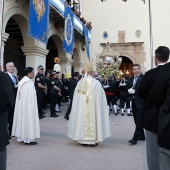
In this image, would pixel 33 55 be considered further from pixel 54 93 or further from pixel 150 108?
pixel 150 108

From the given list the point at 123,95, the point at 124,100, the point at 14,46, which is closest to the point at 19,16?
the point at 123,95

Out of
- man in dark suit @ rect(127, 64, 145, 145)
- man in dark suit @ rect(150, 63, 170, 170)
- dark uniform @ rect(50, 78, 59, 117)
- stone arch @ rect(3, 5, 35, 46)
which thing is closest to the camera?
man in dark suit @ rect(150, 63, 170, 170)

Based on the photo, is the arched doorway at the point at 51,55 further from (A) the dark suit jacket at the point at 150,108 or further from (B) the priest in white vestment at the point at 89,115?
(A) the dark suit jacket at the point at 150,108

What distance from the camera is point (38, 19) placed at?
9.28 metres

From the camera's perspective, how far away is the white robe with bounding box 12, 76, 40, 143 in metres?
5.38

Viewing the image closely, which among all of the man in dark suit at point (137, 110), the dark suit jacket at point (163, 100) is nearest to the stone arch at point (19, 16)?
the man in dark suit at point (137, 110)

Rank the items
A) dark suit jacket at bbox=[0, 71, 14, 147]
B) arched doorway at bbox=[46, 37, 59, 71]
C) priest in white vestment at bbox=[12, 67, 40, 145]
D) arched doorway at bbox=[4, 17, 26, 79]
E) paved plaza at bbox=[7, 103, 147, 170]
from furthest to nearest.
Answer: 1. arched doorway at bbox=[46, 37, 59, 71]
2. arched doorway at bbox=[4, 17, 26, 79]
3. priest in white vestment at bbox=[12, 67, 40, 145]
4. paved plaza at bbox=[7, 103, 147, 170]
5. dark suit jacket at bbox=[0, 71, 14, 147]

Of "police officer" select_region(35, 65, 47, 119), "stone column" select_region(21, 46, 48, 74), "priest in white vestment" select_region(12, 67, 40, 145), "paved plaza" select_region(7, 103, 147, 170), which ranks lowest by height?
"paved plaza" select_region(7, 103, 147, 170)

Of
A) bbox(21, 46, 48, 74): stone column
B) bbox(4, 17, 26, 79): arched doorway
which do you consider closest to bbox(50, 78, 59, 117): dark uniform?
bbox(21, 46, 48, 74): stone column

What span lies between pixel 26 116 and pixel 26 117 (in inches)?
0.8

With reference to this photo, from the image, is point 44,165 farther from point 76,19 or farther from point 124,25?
point 124,25

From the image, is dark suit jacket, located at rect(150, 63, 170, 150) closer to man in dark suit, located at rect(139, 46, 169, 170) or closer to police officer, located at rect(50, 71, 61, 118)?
man in dark suit, located at rect(139, 46, 169, 170)

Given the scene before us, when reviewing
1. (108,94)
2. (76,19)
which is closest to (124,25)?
(76,19)

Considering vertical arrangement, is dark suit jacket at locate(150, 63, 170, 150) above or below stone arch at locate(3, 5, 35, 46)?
below
